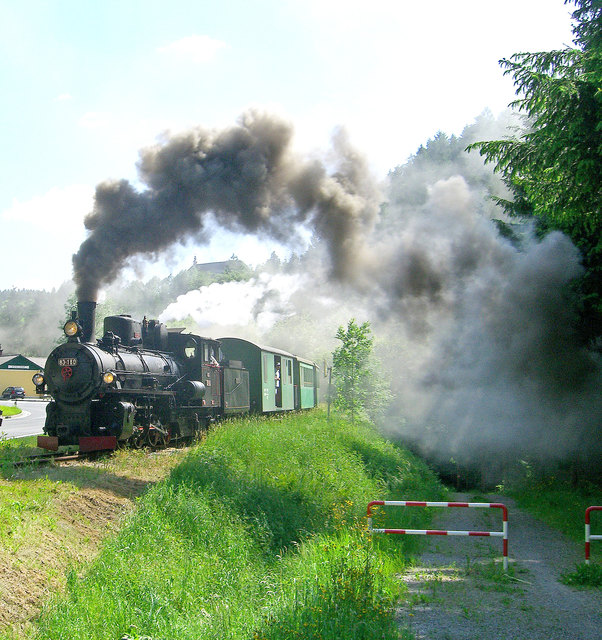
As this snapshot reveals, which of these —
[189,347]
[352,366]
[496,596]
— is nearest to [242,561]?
[496,596]

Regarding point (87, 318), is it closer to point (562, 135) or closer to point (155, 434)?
point (155, 434)

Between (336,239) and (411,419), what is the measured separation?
52.5 feet

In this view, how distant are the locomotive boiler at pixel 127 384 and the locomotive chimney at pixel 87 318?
0.02 meters

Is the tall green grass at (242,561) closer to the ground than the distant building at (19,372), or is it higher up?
closer to the ground

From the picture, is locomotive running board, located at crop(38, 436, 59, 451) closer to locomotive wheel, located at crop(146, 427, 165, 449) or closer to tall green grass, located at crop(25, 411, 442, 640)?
locomotive wheel, located at crop(146, 427, 165, 449)

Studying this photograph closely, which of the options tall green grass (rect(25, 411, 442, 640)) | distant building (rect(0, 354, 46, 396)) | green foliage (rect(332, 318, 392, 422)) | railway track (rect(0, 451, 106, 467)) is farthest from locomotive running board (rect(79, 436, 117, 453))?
distant building (rect(0, 354, 46, 396))

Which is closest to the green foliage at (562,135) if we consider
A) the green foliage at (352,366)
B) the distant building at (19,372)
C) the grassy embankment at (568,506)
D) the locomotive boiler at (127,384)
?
the grassy embankment at (568,506)

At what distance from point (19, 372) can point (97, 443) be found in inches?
2357

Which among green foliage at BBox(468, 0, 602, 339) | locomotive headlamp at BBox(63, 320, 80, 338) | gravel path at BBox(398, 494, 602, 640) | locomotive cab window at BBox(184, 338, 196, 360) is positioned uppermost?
green foliage at BBox(468, 0, 602, 339)

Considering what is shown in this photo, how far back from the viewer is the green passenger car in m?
20.7

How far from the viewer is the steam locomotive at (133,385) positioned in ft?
39.7

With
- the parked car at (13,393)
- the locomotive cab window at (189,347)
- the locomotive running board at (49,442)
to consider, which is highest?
the locomotive cab window at (189,347)

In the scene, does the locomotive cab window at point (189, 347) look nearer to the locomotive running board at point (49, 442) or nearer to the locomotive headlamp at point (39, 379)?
the locomotive headlamp at point (39, 379)

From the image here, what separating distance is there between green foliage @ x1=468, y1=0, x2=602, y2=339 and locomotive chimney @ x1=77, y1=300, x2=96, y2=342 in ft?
28.0
